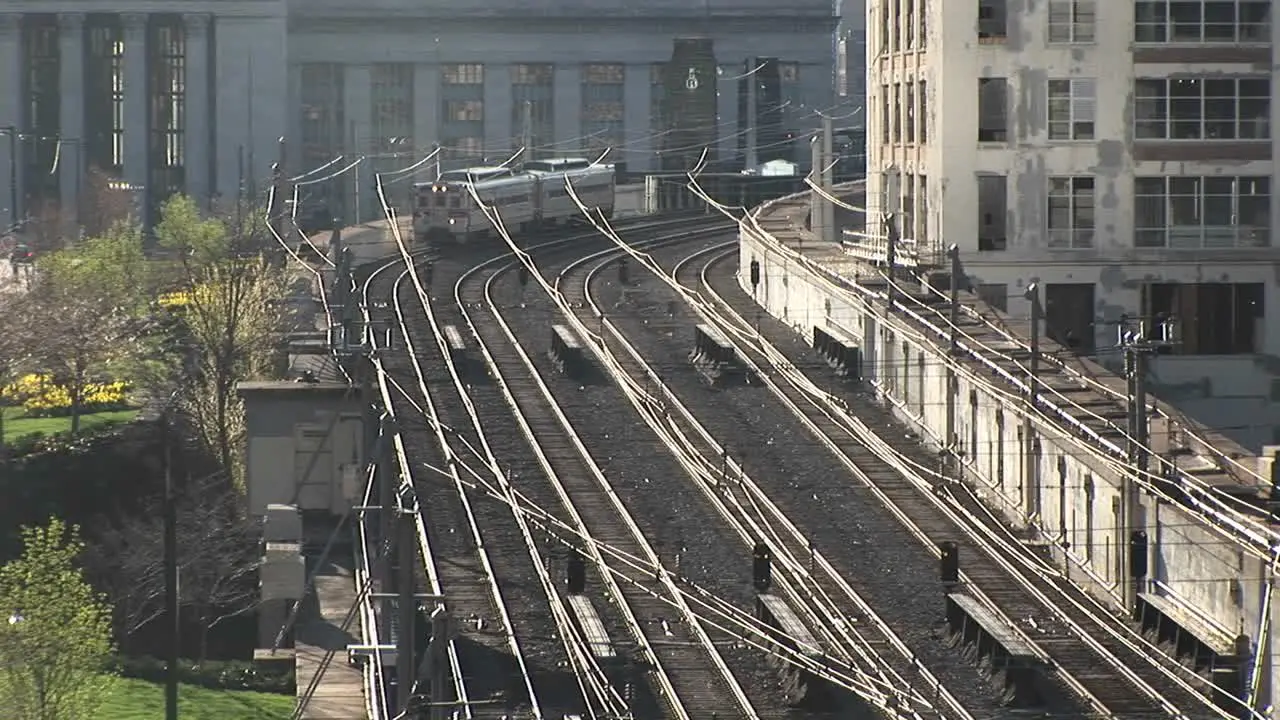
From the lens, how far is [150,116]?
129250 mm

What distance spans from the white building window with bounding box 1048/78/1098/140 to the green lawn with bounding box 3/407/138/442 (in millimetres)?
27244

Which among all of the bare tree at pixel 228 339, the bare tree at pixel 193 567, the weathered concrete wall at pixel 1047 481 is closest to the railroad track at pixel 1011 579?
the weathered concrete wall at pixel 1047 481

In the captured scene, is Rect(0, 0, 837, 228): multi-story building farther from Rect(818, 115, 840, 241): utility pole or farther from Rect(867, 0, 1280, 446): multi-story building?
Rect(867, 0, 1280, 446): multi-story building

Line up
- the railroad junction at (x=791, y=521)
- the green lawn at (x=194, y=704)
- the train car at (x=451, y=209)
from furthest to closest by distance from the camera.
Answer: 1. the train car at (x=451, y=209)
2. the green lawn at (x=194, y=704)
3. the railroad junction at (x=791, y=521)

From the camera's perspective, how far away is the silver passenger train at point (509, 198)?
83.7m

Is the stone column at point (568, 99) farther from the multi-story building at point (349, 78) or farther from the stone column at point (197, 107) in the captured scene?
the stone column at point (197, 107)

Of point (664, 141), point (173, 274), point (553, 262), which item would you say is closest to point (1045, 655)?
point (553, 262)

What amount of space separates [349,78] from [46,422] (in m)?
61.2

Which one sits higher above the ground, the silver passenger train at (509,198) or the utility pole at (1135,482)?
the silver passenger train at (509,198)

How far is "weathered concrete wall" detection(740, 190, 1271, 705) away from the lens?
114ft

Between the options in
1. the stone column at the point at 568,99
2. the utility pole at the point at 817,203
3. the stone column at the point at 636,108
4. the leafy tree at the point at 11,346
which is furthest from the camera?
the stone column at the point at 568,99

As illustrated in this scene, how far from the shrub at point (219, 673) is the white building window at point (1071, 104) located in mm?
21030

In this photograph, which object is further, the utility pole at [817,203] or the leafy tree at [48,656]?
the utility pole at [817,203]

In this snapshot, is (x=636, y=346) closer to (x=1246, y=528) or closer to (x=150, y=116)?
(x=1246, y=528)
